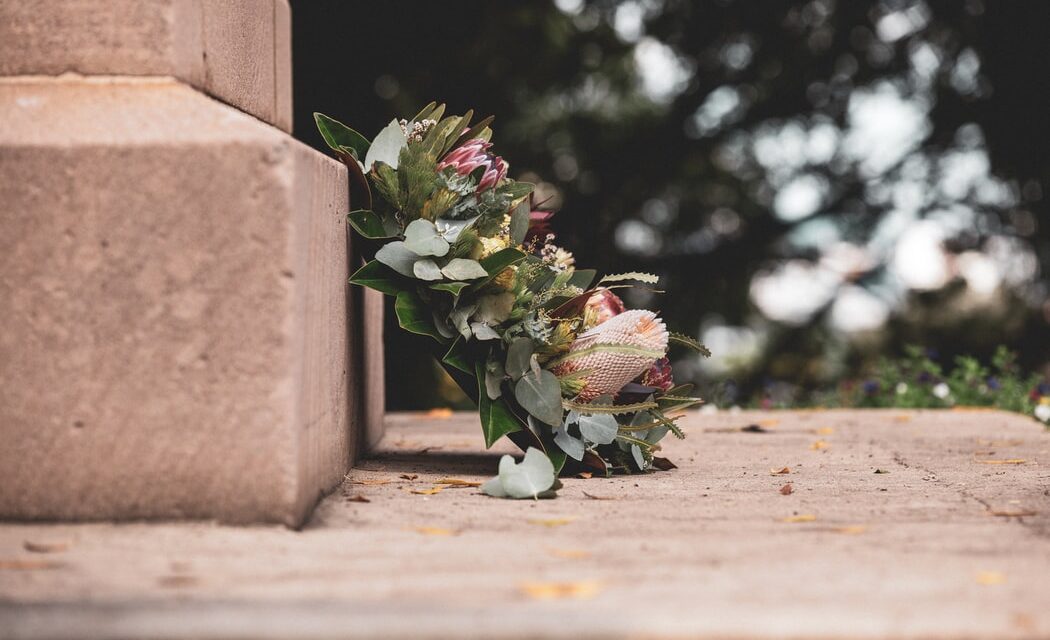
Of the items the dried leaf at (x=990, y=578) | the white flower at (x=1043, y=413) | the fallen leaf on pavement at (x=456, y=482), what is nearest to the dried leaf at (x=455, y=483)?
the fallen leaf on pavement at (x=456, y=482)

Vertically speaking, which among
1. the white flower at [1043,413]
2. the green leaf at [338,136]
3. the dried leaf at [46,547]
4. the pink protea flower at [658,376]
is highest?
the green leaf at [338,136]

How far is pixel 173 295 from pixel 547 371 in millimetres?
1201

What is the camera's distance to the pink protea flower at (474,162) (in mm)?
3387

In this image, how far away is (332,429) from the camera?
313cm

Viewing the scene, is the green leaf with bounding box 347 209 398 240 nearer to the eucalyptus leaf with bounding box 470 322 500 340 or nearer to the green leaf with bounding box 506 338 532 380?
the eucalyptus leaf with bounding box 470 322 500 340

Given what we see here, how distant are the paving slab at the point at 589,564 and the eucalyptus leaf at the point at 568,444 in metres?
0.10

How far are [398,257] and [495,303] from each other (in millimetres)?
316

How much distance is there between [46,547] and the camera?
2248mm

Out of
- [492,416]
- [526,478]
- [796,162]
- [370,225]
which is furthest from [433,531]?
[796,162]

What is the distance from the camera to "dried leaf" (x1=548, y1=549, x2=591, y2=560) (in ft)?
7.35

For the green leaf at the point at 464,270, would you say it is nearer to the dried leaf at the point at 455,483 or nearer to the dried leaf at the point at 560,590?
the dried leaf at the point at 455,483

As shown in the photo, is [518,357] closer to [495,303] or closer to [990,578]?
[495,303]

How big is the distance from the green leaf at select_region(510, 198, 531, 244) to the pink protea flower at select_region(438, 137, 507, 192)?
0.11m

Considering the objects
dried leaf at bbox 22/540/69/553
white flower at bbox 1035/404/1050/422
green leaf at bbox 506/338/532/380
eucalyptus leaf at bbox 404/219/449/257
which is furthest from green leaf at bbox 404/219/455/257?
white flower at bbox 1035/404/1050/422
